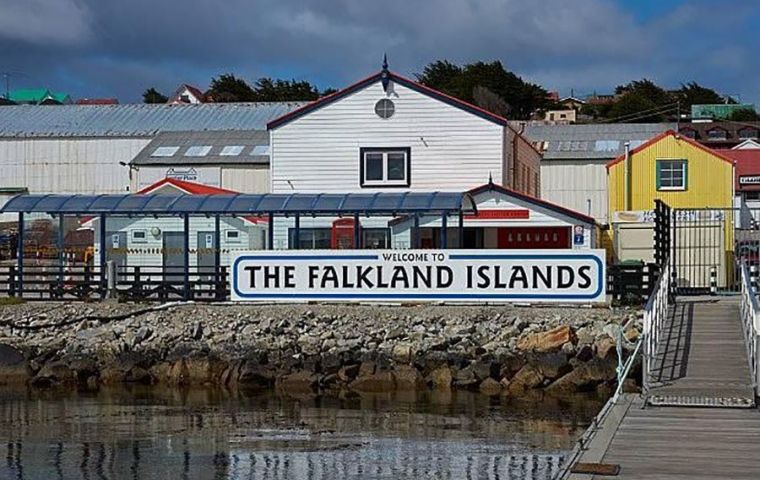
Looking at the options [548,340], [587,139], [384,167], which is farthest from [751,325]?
[587,139]

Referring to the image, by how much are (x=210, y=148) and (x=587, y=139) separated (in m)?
20.2

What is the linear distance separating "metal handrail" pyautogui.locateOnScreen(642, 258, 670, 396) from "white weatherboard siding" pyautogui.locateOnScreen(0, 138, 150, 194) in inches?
1957

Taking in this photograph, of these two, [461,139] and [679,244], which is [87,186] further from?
[679,244]

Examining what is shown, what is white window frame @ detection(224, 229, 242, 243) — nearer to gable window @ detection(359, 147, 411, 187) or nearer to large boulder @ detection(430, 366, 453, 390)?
gable window @ detection(359, 147, 411, 187)

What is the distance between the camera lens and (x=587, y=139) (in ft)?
222

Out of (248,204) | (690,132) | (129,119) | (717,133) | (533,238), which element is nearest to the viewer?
(248,204)

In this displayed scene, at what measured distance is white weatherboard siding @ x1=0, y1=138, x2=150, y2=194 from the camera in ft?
229

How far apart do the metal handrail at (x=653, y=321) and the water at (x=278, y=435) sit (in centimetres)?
194

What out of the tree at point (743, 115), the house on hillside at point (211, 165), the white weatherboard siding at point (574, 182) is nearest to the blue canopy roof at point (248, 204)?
the house on hillside at point (211, 165)

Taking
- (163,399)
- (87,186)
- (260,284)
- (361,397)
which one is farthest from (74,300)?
(87,186)

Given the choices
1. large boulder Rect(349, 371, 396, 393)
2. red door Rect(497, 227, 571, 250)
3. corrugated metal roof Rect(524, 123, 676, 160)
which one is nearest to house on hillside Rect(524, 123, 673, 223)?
corrugated metal roof Rect(524, 123, 676, 160)

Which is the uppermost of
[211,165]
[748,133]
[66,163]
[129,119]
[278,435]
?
[748,133]

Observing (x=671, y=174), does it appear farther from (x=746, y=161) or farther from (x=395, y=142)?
(x=746, y=161)

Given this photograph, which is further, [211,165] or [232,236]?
[211,165]
